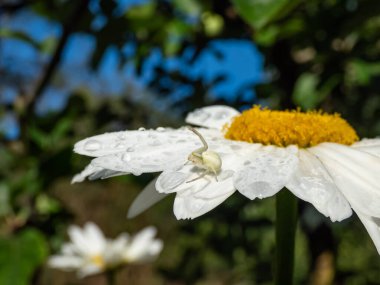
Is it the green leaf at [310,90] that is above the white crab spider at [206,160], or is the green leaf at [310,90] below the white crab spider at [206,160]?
above

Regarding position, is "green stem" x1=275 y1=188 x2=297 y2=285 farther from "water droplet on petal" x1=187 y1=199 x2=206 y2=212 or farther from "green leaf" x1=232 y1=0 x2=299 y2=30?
"green leaf" x1=232 y1=0 x2=299 y2=30

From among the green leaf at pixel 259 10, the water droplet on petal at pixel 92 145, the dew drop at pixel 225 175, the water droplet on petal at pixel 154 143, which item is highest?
the green leaf at pixel 259 10

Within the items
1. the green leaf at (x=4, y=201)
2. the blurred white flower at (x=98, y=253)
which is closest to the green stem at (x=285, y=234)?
the green leaf at (x=4, y=201)

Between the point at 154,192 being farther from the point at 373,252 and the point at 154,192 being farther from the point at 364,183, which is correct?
the point at 373,252

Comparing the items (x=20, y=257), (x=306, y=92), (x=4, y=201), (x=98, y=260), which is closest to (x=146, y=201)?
A: (x=20, y=257)

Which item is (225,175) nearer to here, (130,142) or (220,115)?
(130,142)

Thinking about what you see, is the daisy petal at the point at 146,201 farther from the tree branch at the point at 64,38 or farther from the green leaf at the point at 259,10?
the tree branch at the point at 64,38
